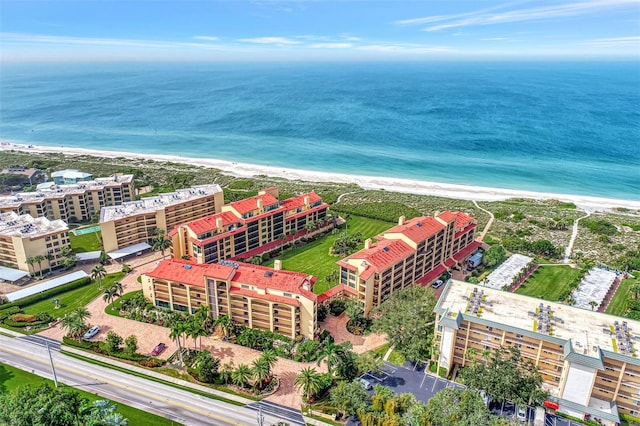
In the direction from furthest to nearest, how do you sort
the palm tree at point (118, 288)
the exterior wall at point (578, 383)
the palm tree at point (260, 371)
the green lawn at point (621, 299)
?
1. the green lawn at point (621, 299)
2. the palm tree at point (118, 288)
3. the palm tree at point (260, 371)
4. the exterior wall at point (578, 383)

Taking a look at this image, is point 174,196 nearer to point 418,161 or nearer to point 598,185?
point 418,161

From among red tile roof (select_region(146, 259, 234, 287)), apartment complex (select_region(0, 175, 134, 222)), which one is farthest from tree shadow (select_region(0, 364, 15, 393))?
apartment complex (select_region(0, 175, 134, 222))

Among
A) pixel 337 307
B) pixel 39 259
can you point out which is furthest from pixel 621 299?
pixel 39 259

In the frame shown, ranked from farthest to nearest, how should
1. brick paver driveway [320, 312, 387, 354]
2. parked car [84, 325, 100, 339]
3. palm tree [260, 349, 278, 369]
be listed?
1. parked car [84, 325, 100, 339]
2. brick paver driveway [320, 312, 387, 354]
3. palm tree [260, 349, 278, 369]

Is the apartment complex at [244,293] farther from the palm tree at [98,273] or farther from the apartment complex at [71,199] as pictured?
the apartment complex at [71,199]

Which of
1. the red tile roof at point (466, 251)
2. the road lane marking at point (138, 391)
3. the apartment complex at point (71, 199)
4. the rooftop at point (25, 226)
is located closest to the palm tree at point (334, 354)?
the road lane marking at point (138, 391)

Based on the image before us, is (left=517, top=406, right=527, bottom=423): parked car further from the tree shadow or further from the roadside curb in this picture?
the tree shadow
